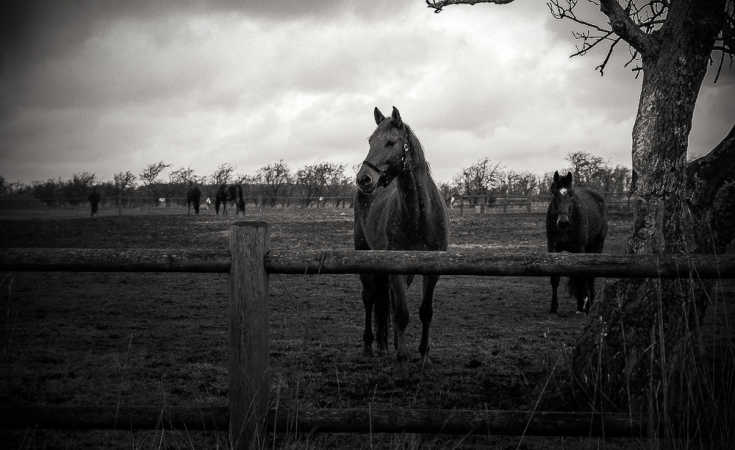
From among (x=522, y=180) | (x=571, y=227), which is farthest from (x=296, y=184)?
(x=571, y=227)

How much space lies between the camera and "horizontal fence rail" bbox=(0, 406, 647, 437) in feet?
7.13

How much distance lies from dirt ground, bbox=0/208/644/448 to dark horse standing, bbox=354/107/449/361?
48 cm

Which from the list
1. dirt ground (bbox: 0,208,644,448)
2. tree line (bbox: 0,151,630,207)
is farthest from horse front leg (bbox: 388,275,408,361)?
tree line (bbox: 0,151,630,207)

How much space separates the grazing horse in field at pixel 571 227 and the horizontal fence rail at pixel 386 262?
18.2 ft

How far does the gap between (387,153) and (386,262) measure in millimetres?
2493

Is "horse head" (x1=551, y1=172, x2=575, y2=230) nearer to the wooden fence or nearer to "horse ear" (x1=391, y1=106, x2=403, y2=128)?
"horse ear" (x1=391, y1=106, x2=403, y2=128)

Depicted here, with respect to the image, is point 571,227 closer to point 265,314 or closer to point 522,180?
point 265,314

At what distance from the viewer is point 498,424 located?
220cm

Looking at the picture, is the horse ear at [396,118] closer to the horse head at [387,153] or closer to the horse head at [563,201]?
the horse head at [387,153]

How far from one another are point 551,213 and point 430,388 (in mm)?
5130

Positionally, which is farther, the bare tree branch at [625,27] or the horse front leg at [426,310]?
the horse front leg at [426,310]

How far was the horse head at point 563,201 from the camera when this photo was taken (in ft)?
25.6

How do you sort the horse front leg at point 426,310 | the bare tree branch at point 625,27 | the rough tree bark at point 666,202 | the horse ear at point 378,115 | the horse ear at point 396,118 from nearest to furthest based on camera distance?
the rough tree bark at point 666,202 < the bare tree branch at point 625,27 < the horse ear at point 396,118 < the horse front leg at point 426,310 < the horse ear at point 378,115

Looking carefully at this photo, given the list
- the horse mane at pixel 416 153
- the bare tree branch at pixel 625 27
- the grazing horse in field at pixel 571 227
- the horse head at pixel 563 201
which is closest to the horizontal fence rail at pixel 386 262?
the bare tree branch at pixel 625 27
